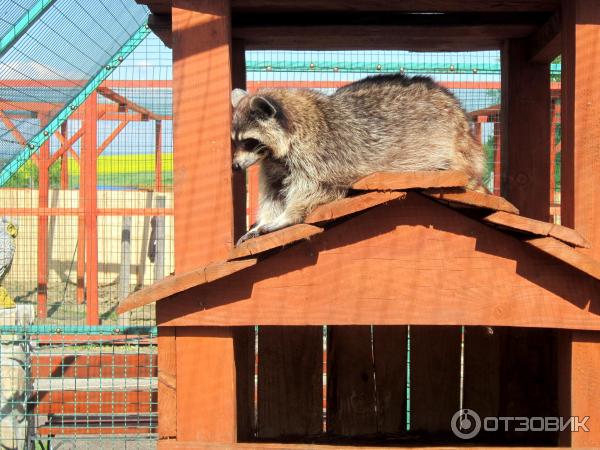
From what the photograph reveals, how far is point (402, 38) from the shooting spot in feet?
13.3

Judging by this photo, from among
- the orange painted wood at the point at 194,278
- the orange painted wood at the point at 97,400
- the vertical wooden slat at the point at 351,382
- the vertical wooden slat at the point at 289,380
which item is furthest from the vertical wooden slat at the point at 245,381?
the orange painted wood at the point at 97,400

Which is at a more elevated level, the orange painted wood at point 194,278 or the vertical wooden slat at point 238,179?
the vertical wooden slat at point 238,179

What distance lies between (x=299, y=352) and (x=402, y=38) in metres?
1.73

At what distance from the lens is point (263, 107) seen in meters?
3.79

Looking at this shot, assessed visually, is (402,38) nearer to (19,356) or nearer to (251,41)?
(251,41)

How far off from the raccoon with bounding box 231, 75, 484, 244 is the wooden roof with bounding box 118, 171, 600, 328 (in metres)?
0.64

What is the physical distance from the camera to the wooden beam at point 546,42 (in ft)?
12.1

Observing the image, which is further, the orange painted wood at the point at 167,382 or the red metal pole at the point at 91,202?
the red metal pole at the point at 91,202

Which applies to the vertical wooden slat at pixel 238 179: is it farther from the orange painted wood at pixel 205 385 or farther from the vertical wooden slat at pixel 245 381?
the orange painted wood at pixel 205 385

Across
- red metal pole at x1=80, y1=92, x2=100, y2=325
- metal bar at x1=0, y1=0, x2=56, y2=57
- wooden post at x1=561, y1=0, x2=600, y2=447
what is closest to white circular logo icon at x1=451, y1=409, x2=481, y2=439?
wooden post at x1=561, y1=0, x2=600, y2=447

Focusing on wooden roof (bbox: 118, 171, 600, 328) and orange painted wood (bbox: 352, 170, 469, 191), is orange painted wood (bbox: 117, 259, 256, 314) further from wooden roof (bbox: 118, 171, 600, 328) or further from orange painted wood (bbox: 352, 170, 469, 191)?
orange painted wood (bbox: 352, 170, 469, 191)

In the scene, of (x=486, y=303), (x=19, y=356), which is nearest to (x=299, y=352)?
(x=486, y=303)

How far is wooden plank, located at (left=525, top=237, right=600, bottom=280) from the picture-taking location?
2844mm

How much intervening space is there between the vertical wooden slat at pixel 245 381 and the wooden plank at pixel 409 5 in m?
1.50
